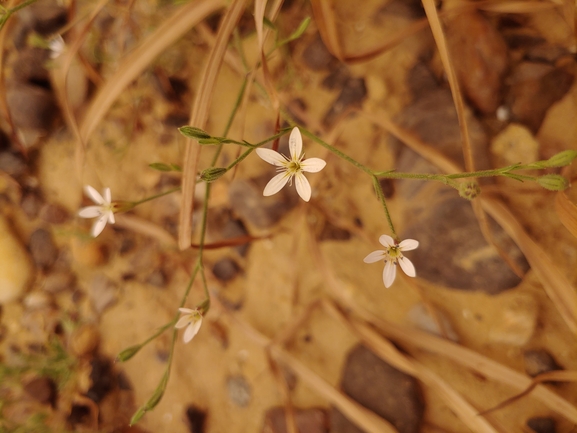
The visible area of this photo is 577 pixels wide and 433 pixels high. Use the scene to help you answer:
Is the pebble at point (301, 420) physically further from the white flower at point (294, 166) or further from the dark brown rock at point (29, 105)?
the dark brown rock at point (29, 105)

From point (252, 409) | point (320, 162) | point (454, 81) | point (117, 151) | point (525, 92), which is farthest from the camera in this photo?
point (117, 151)

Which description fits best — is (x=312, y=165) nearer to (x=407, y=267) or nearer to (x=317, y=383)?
(x=407, y=267)

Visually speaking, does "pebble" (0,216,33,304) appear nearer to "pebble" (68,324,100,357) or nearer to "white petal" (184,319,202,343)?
"pebble" (68,324,100,357)

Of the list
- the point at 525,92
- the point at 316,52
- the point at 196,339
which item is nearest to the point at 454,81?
the point at 525,92

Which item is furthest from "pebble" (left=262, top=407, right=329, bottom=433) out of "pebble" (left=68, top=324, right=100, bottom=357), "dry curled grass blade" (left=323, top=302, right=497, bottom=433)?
"pebble" (left=68, top=324, right=100, bottom=357)

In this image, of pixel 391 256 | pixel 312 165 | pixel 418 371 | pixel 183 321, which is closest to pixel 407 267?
pixel 391 256

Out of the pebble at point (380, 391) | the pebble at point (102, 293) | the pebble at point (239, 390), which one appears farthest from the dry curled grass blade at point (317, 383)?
the pebble at point (102, 293)

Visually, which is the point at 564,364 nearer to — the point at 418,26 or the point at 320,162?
the point at 320,162

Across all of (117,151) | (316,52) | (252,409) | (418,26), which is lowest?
(252,409)
